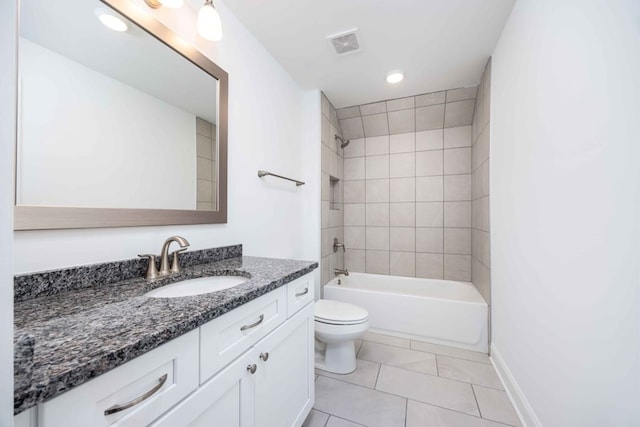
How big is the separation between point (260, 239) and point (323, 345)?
1.07 meters

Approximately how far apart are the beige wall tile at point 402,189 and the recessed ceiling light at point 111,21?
2643 millimetres

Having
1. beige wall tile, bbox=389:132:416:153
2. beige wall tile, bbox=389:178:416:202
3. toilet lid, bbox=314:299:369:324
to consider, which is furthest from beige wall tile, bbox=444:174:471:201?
toilet lid, bbox=314:299:369:324

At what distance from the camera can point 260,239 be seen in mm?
1760

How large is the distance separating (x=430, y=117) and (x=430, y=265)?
1.65 metres

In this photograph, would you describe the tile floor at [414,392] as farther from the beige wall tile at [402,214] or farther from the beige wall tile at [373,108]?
the beige wall tile at [373,108]

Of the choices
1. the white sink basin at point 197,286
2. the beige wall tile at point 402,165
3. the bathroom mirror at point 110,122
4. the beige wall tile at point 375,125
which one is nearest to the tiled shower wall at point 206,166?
the bathroom mirror at point 110,122

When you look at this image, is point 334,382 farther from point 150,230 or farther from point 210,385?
point 150,230

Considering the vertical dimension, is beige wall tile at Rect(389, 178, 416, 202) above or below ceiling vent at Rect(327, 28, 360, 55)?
below

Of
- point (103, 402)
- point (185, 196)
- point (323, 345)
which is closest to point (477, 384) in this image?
point (323, 345)

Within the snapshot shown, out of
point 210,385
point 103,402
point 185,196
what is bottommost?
point 210,385

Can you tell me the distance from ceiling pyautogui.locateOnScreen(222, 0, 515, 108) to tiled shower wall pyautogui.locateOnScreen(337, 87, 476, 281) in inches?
14.3

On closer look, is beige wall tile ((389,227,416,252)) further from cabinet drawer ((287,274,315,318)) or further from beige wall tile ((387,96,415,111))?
cabinet drawer ((287,274,315,318))

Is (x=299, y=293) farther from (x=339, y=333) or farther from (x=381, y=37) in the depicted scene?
(x=381, y=37)

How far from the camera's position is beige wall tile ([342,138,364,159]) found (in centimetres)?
313
